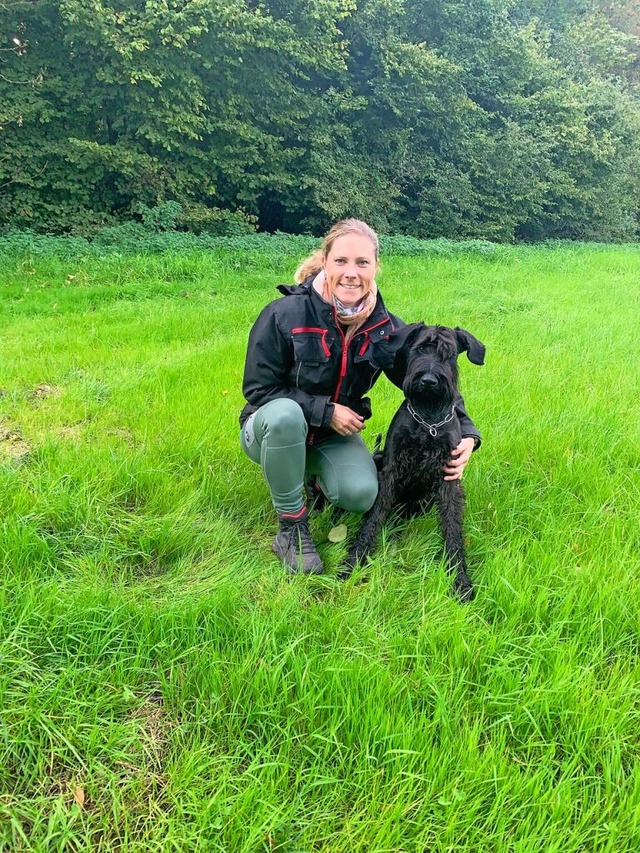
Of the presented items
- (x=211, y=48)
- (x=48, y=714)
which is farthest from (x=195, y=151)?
(x=48, y=714)

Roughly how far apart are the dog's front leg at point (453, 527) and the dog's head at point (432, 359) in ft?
1.40

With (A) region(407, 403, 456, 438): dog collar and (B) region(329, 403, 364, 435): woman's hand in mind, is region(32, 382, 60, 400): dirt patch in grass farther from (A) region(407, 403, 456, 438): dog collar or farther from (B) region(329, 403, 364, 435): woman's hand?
(A) region(407, 403, 456, 438): dog collar

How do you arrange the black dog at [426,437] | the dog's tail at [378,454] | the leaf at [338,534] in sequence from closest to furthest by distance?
the black dog at [426,437], the leaf at [338,534], the dog's tail at [378,454]

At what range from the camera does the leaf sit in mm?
2693

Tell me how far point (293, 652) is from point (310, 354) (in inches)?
53.7

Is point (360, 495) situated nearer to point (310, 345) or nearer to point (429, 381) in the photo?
point (429, 381)

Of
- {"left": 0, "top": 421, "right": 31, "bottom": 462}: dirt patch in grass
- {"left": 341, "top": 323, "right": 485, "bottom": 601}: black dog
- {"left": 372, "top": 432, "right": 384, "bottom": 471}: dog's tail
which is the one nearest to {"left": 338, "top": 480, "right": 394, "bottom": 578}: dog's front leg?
{"left": 341, "top": 323, "right": 485, "bottom": 601}: black dog

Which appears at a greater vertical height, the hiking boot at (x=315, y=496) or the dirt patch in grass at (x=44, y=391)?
the dirt patch in grass at (x=44, y=391)

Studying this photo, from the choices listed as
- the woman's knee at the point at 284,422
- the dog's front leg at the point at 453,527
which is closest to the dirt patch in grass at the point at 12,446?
the woman's knee at the point at 284,422

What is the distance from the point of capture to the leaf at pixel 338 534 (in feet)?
8.84

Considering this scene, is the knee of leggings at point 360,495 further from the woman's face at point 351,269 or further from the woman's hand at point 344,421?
the woman's face at point 351,269

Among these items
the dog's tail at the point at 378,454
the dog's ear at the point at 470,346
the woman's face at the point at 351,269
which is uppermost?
the woman's face at the point at 351,269

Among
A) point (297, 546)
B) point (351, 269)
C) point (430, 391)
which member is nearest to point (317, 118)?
point (351, 269)

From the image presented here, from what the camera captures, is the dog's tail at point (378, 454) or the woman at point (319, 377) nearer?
the woman at point (319, 377)
